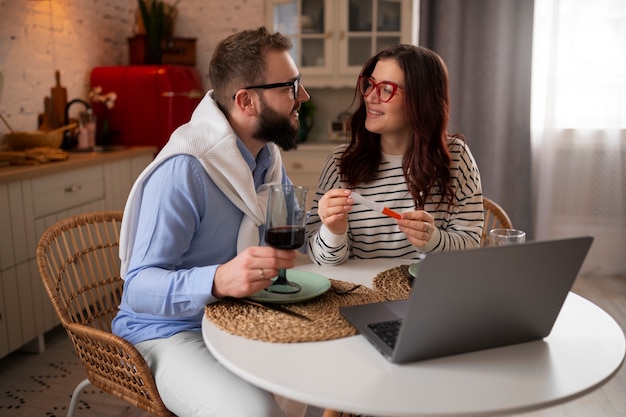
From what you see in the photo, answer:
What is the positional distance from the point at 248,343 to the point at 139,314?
529mm

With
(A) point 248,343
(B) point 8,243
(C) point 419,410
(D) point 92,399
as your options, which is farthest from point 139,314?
(B) point 8,243

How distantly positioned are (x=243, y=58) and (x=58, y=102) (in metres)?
2.27

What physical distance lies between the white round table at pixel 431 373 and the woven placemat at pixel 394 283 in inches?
11.0

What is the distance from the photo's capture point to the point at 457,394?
979mm

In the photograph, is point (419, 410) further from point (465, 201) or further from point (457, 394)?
point (465, 201)

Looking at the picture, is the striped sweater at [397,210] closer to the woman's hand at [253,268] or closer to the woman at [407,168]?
the woman at [407,168]

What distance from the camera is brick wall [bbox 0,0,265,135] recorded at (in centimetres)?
325

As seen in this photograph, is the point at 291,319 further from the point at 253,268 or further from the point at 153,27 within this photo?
the point at 153,27

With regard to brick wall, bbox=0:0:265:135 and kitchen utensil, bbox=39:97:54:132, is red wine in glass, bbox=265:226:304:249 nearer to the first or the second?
brick wall, bbox=0:0:265:135

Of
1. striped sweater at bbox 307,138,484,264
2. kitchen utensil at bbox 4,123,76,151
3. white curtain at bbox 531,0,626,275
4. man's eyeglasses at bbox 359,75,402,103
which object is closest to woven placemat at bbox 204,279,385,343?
striped sweater at bbox 307,138,484,264

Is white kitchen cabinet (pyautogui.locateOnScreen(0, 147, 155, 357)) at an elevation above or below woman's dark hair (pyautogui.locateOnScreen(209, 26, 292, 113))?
below

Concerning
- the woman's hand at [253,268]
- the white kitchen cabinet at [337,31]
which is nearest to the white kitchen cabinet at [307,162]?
the white kitchen cabinet at [337,31]

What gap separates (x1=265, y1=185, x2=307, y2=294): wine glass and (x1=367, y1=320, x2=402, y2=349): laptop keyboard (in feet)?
0.76

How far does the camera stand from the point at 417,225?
1.59 m
